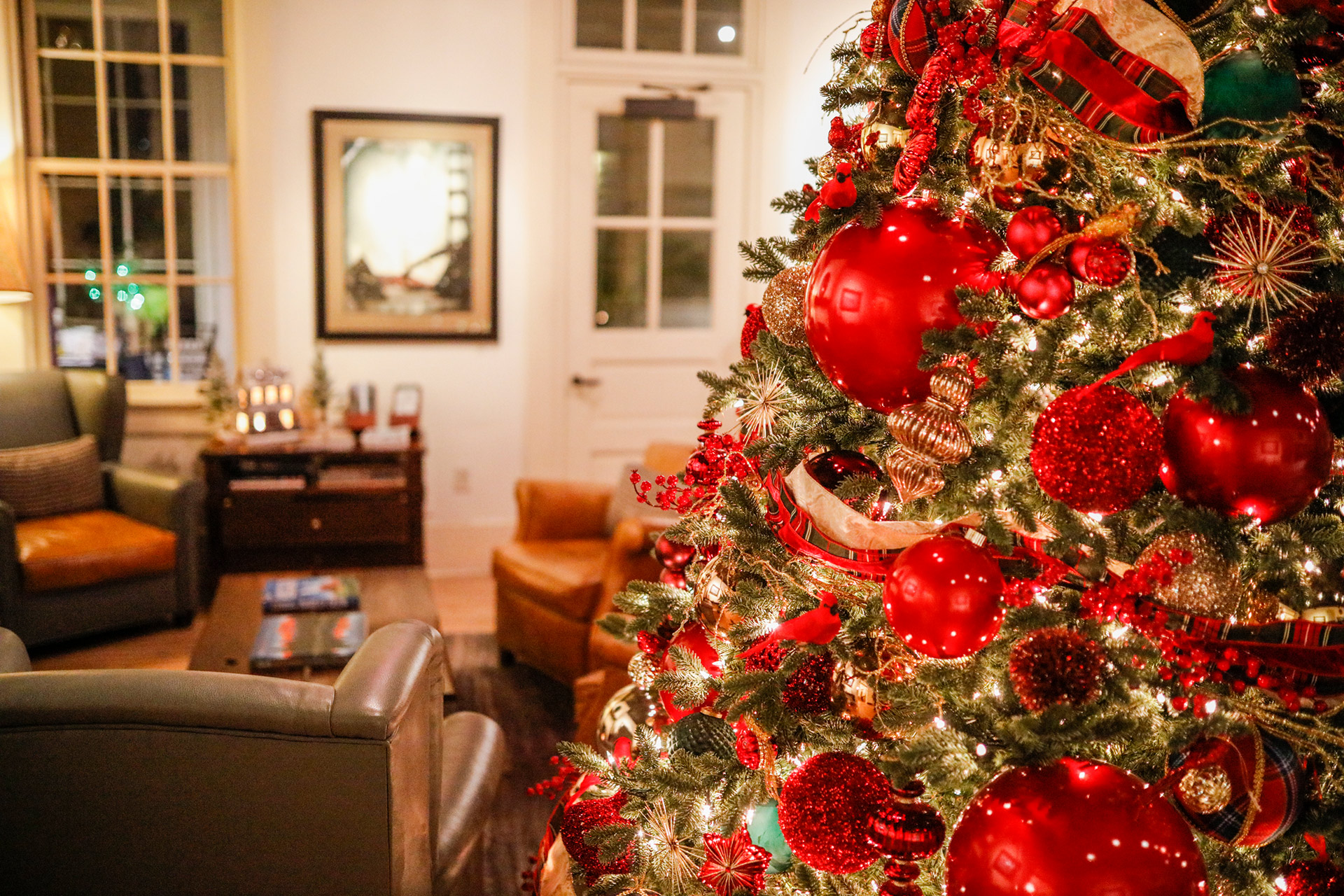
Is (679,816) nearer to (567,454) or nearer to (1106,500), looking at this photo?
(1106,500)

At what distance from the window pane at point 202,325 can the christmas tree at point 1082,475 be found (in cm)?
410

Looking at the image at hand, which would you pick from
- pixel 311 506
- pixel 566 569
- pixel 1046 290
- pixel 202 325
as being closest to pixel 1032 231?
pixel 1046 290

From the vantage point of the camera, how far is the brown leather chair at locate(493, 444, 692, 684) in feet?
10.4

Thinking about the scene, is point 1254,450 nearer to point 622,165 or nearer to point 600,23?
point 622,165

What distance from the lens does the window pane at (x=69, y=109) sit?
4363mm

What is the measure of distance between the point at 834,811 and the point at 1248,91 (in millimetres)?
745

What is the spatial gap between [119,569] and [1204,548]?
147 inches

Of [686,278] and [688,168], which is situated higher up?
[688,168]

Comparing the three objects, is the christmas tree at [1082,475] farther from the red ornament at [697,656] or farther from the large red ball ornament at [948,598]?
the red ornament at [697,656]

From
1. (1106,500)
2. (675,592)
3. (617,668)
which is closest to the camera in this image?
(1106,500)

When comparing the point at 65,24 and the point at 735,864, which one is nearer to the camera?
the point at 735,864

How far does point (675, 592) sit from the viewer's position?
1.43 metres

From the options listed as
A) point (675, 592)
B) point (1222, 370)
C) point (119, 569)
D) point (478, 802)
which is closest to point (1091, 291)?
point (1222, 370)

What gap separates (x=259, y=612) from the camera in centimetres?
317
